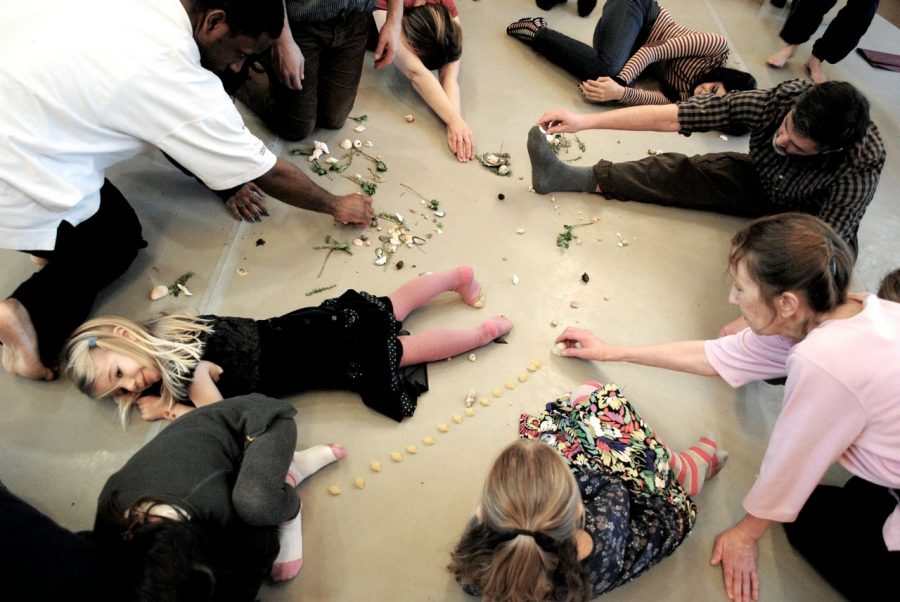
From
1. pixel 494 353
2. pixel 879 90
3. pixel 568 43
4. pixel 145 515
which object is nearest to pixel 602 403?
pixel 494 353

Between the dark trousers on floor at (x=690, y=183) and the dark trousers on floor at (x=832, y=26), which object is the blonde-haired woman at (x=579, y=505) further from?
the dark trousers on floor at (x=832, y=26)

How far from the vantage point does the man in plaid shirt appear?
4.93ft

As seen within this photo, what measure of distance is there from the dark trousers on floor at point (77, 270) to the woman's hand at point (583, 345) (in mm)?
1195

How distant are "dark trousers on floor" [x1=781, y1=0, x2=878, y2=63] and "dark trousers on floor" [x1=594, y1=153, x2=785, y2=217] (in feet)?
3.98

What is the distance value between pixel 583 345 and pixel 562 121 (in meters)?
0.73

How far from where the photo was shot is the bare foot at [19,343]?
4.36 ft

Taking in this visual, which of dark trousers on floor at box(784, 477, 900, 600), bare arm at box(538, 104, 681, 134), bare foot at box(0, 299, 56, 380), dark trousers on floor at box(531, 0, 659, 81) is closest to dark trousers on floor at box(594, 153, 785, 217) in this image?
bare arm at box(538, 104, 681, 134)

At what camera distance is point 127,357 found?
51.0 inches

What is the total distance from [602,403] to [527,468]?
0.42 metres

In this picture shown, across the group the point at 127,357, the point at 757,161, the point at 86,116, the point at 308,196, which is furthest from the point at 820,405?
the point at 86,116

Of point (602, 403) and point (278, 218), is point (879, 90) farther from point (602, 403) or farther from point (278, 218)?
point (278, 218)

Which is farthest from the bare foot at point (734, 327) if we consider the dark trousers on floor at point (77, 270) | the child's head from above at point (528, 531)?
the dark trousers on floor at point (77, 270)

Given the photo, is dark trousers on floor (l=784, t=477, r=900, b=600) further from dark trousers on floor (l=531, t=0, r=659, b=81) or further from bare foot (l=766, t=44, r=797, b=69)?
bare foot (l=766, t=44, r=797, b=69)

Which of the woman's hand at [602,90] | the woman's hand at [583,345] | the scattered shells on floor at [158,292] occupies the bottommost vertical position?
the scattered shells on floor at [158,292]
